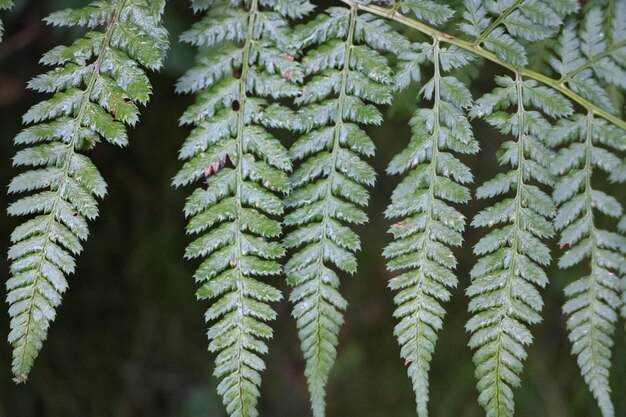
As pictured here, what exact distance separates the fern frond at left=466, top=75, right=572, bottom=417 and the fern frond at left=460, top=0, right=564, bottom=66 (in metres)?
0.10

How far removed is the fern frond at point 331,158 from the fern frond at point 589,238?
1.93 feet

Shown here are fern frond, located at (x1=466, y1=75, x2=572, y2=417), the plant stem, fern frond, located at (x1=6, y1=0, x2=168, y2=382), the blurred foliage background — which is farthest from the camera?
the blurred foliage background

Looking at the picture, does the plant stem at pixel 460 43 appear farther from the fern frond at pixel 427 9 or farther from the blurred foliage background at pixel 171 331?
the blurred foliage background at pixel 171 331

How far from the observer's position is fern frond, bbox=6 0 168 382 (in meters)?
1.39

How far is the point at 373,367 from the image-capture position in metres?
3.07

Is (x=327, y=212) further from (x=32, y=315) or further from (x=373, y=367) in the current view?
(x=373, y=367)

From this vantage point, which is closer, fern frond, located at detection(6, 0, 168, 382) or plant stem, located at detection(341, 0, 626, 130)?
fern frond, located at detection(6, 0, 168, 382)

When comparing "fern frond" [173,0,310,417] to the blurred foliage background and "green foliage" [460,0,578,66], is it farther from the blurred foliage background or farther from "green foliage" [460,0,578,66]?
the blurred foliage background

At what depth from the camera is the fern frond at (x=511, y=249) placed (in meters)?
1.51

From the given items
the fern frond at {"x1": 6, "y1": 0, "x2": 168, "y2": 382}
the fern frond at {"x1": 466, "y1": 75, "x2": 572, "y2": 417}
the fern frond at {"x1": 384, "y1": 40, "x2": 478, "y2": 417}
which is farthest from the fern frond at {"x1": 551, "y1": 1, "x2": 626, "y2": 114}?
the fern frond at {"x1": 6, "y1": 0, "x2": 168, "y2": 382}

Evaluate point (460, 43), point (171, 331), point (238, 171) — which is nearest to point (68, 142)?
point (238, 171)

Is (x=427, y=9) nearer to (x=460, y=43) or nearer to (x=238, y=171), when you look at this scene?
(x=460, y=43)

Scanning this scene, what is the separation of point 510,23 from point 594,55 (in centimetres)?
29

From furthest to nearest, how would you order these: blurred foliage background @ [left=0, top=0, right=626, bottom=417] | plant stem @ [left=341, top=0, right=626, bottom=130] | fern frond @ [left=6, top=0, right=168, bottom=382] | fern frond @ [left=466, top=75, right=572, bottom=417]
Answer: blurred foliage background @ [left=0, top=0, right=626, bottom=417]
plant stem @ [left=341, top=0, right=626, bottom=130]
fern frond @ [left=466, top=75, right=572, bottom=417]
fern frond @ [left=6, top=0, right=168, bottom=382]
